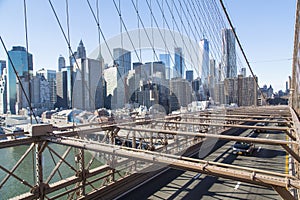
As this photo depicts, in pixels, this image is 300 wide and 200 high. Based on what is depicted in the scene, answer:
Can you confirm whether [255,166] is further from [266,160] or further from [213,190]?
[213,190]

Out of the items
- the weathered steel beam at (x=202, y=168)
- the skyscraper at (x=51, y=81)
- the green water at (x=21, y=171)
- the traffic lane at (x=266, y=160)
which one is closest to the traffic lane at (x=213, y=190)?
the traffic lane at (x=266, y=160)

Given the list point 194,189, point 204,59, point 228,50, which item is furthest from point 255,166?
point 228,50

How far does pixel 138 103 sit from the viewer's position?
16.0 metres

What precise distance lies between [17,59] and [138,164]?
15.6 feet

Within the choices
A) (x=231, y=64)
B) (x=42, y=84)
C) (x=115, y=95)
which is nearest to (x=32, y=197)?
(x=42, y=84)

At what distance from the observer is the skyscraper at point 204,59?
19673 mm

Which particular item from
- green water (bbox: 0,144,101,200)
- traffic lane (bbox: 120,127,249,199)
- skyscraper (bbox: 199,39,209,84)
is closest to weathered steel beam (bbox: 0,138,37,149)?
traffic lane (bbox: 120,127,249,199)

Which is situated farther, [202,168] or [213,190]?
[213,190]

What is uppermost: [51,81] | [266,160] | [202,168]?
[51,81]

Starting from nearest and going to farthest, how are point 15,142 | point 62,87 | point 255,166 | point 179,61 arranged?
1. point 15,142
2. point 255,166
3. point 62,87
4. point 179,61

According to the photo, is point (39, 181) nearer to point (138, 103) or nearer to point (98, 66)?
point (98, 66)

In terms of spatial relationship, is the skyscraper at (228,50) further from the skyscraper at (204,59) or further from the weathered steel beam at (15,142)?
the weathered steel beam at (15,142)

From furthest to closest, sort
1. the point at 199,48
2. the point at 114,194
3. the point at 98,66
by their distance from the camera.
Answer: the point at 199,48
the point at 98,66
the point at 114,194

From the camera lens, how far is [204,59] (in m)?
22.0
